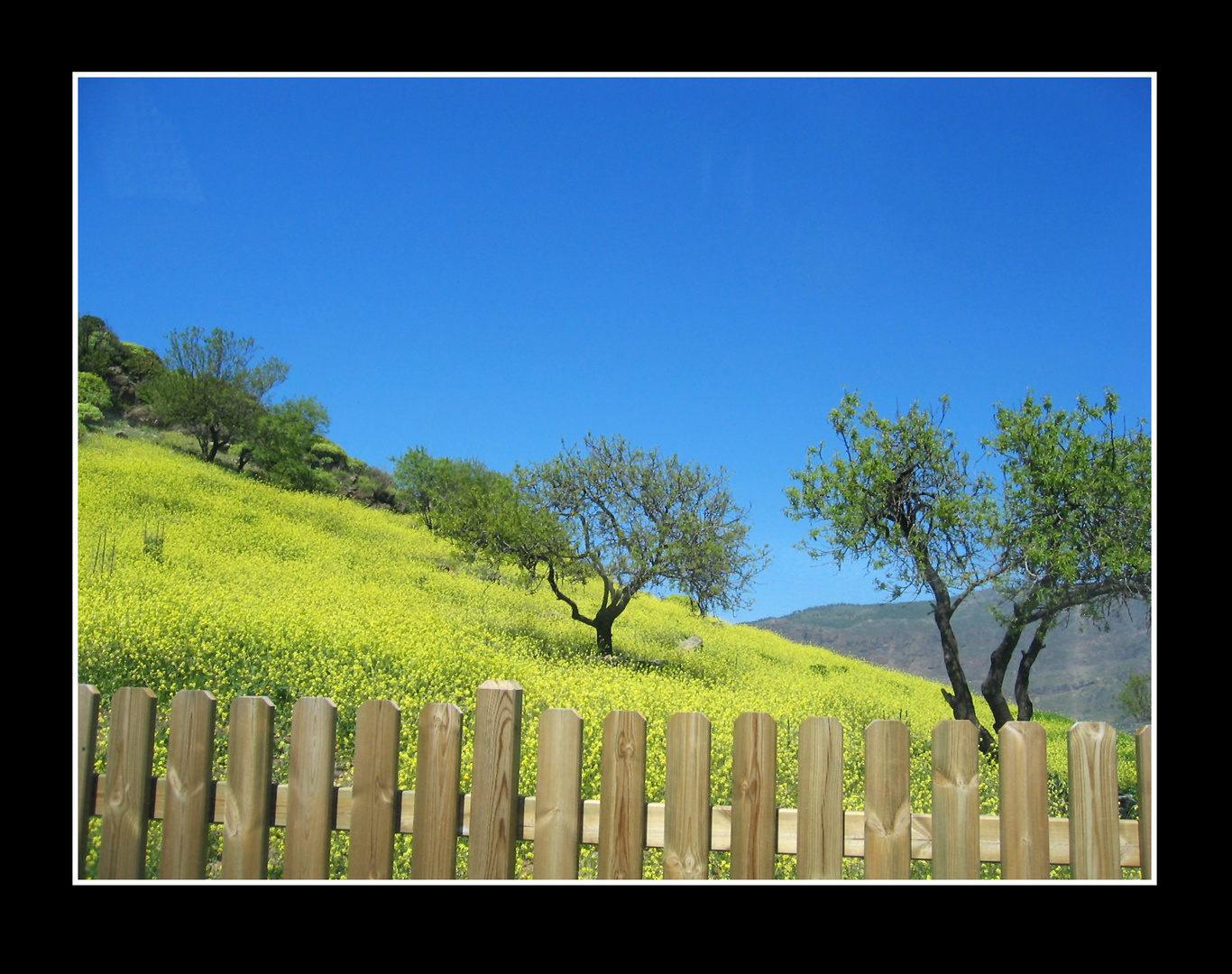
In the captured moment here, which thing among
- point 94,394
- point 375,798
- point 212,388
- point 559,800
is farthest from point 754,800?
point 212,388

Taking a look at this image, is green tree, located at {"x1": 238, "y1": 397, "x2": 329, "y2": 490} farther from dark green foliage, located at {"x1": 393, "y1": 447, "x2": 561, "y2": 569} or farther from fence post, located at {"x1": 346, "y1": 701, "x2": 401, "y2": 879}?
fence post, located at {"x1": 346, "y1": 701, "x2": 401, "y2": 879}

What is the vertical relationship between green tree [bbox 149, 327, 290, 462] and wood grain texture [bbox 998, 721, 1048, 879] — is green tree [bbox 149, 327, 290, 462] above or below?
above

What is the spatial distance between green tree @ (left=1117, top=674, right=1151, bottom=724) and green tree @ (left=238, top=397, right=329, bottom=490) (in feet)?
65.7

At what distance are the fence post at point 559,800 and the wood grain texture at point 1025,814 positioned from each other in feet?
5.37

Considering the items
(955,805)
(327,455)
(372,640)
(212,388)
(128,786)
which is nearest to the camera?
(955,805)

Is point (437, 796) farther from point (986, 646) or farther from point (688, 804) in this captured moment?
point (986, 646)

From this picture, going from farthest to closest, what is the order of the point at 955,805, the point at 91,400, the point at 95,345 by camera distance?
the point at 91,400, the point at 95,345, the point at 955,805

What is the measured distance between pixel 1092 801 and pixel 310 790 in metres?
3.05

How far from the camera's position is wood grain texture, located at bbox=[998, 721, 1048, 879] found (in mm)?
2740

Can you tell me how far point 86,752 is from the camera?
305 cm

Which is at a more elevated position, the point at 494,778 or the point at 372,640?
the point at 494,778

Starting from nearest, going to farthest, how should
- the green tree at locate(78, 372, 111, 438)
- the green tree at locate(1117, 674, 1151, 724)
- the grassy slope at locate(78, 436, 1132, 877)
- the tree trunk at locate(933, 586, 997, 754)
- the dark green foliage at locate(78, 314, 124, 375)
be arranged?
the grassy slope at locate(78, 436, 1132, 877), the dark green foliage at locate(78, 314, 124, 375), the green tree at locate(1117, 674, 1151, 724), the green tree at locate(78, 372, 111, 438), the tree trunk at locate(933, 586, 997, 754)

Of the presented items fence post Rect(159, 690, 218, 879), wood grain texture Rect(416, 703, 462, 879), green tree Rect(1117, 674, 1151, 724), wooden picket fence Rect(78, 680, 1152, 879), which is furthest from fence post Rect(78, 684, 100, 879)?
green tree Rect(1117, 674, 1151, 724)

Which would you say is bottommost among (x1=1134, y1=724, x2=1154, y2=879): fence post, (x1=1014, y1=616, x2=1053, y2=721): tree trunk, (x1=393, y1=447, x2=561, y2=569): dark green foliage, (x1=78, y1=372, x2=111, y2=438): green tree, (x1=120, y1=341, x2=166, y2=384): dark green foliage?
(x1=1014, y1=616, x2=1053, y2=721): tree trunk
